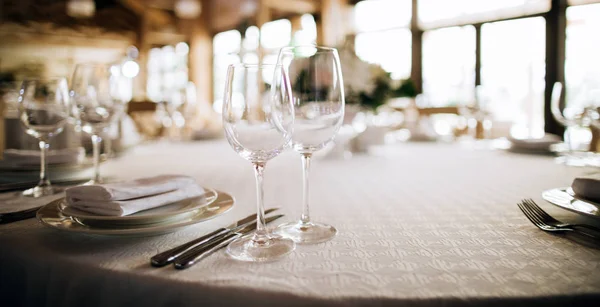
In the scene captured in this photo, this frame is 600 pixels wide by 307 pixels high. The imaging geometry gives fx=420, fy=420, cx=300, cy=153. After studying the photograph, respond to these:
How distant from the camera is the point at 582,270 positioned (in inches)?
18.6

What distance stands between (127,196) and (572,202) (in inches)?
26.3

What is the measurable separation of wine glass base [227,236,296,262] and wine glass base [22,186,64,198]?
0.54 m

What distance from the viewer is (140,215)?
1.92 feet

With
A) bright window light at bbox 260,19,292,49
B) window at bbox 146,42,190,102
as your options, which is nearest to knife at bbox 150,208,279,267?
bright window light at bbox 260,19,292,49

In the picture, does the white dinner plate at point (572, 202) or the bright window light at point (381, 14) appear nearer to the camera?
the white dinner plate at point (572, 202)

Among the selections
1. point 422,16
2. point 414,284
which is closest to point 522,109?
point 422,16

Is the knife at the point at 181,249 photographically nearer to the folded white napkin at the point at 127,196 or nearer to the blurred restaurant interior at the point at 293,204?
the blurred restaurant interior at the point at 293,204

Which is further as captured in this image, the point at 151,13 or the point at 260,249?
the point at 151,13

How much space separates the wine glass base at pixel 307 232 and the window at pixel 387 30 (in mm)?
6077

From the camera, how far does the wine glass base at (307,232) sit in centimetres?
59

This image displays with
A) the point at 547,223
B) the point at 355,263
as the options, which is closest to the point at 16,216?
the point at 355,263

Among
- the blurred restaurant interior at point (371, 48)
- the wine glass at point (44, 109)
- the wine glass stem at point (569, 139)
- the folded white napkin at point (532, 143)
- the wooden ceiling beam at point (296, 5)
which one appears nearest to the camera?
the wine glass at point (44, 109)

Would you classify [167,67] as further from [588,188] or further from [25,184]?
[588,188]

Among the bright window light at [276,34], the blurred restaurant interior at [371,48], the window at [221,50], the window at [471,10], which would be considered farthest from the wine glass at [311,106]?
the window at [221,50]
